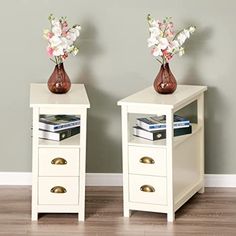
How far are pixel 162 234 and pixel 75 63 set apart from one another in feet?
3.90

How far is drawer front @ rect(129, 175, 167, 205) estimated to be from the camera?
398 centimetres

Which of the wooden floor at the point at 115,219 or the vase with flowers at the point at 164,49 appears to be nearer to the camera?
the wooden floor at the point at 115,219

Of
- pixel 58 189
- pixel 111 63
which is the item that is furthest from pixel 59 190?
pixel 111 63

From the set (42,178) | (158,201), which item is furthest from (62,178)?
(158,201)

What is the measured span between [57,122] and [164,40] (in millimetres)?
718

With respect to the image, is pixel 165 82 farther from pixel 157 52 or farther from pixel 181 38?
pixel 181 38

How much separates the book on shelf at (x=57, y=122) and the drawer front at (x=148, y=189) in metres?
0.41

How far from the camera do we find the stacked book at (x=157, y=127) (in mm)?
4020

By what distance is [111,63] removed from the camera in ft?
14.8

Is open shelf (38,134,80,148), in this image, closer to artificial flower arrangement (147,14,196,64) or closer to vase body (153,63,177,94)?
vase body (153,63,177,94)

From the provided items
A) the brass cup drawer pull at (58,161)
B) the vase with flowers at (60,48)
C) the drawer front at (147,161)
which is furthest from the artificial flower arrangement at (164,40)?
the brass cup drawer pull at (58,161)

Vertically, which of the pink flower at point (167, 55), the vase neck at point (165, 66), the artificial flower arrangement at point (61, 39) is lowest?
the vase neck at point (165, 66)

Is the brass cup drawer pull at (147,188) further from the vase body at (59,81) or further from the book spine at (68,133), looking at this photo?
the vase body at (59,81)

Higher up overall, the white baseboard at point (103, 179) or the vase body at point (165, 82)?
the vase body at point (165, 82)
